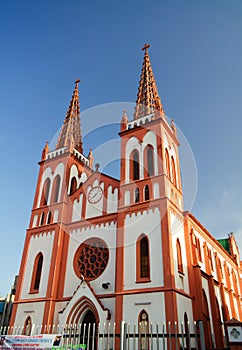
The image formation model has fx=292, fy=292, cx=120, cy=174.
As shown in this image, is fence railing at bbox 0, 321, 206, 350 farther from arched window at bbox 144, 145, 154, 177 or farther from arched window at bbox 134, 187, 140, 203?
arched window at bbox 144, 145, 154, 177

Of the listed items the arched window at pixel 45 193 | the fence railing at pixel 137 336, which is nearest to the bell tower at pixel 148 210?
the fence railing at pixel 137 336

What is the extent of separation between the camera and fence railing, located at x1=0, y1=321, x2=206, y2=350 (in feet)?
27.2

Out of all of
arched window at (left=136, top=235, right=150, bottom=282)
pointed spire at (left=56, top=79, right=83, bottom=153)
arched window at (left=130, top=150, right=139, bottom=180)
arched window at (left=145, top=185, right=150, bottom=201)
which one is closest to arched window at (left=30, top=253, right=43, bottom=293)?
arched window at (left=136, top=235, right=150, bottom=282)

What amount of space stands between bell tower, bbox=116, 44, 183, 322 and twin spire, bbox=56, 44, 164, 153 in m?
0.23

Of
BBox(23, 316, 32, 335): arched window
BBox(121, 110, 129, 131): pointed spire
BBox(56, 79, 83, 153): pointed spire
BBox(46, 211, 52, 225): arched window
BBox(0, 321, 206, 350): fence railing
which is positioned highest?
BBox(56, 79, 83, 153): pointed spire

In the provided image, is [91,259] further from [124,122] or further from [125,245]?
[124,122]

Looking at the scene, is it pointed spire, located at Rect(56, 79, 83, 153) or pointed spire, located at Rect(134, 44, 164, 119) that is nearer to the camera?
pointed spire, located at Rect(134, 44, 164, 119)

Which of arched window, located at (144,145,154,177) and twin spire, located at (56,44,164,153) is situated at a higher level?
twin spire, located at (56,44,164,153)

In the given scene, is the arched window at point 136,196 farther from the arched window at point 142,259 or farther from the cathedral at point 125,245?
the arched window at point 142,259

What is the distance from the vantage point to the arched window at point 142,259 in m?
16.2

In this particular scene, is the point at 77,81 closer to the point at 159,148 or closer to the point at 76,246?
the point at 159,148

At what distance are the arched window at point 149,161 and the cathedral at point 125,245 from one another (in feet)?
0.23

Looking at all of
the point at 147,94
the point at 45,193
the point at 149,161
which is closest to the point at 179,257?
the point at 149,161

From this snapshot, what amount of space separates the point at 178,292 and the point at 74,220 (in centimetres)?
947
